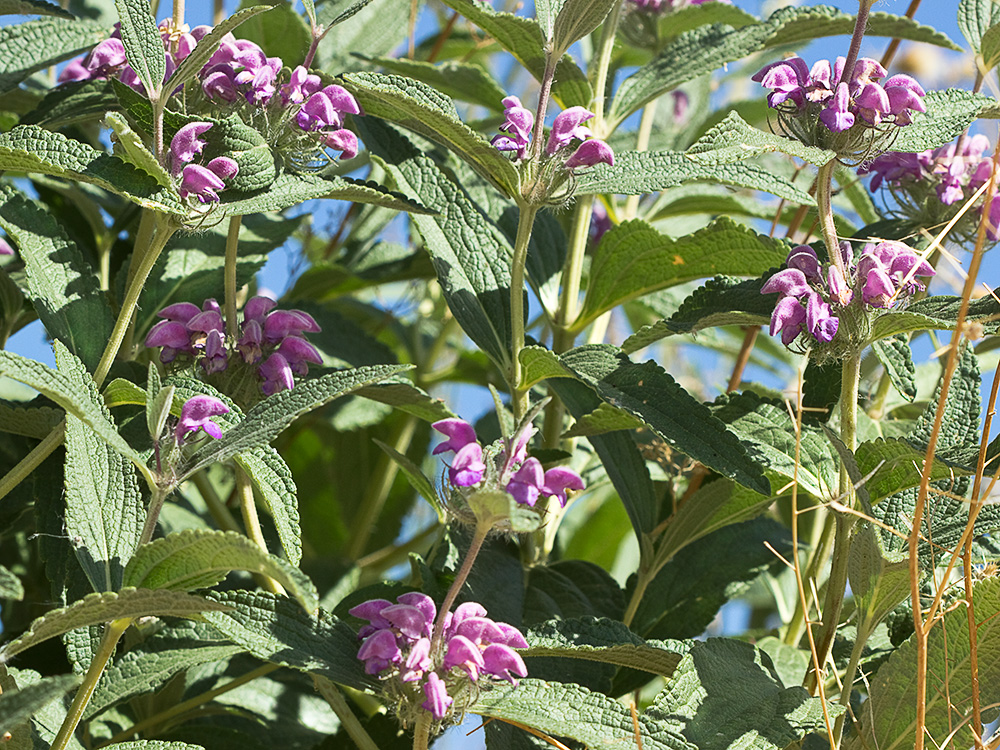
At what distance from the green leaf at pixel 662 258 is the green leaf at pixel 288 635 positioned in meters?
0.45

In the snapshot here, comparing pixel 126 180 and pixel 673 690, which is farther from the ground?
pixel 126 180

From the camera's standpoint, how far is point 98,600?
1.77 feet

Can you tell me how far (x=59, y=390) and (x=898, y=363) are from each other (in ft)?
1.87

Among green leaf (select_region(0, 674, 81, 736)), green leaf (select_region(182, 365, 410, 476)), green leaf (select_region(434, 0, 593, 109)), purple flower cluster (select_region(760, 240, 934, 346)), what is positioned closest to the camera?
green leaf (select_region(0, 674, 81, 736))

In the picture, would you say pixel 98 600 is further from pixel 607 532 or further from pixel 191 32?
pixel 607 532

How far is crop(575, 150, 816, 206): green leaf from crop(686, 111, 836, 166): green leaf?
124 millimetres

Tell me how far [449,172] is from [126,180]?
1.25ft

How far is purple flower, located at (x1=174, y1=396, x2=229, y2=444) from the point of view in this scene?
641 millimetres

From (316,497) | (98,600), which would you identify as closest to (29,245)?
(98,600)

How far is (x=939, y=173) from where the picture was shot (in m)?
0.97

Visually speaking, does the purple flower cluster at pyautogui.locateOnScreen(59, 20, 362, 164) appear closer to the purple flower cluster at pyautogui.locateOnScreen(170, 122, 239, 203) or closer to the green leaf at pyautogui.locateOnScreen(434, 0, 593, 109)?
the purple flower cluster at pyautogui.locateOnScreen(170, 122, 239, 203)

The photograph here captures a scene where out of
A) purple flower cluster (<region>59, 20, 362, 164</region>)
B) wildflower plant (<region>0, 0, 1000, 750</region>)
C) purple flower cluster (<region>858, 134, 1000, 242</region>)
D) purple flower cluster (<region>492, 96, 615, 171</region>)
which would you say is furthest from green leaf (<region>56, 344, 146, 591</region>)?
purple flower cluster (<region>858, 134, 1000, 242</region>)

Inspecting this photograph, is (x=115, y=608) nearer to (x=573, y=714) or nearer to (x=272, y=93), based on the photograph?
(x=573, y=714)

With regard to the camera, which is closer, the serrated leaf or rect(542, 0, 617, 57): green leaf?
the serrated leaf
